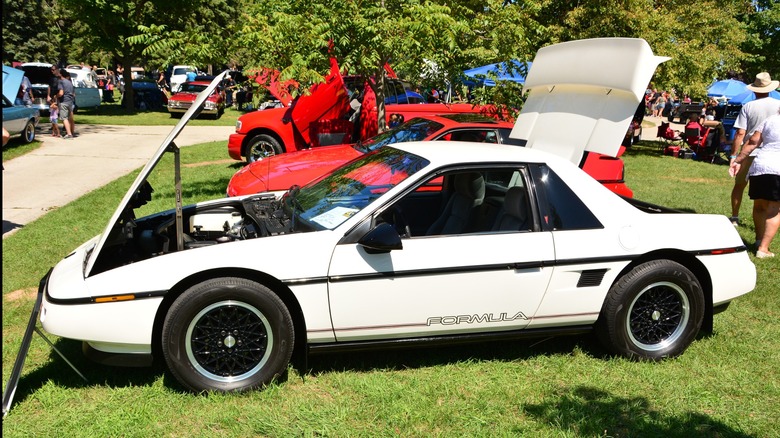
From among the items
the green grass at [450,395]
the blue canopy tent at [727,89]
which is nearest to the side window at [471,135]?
the green grass at [450,395]

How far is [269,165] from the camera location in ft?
25.4

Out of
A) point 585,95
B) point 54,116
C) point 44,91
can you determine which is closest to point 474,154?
point 585,95

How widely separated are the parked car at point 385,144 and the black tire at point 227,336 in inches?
144

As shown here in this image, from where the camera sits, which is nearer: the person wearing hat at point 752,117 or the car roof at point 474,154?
the car roof at point 474,154

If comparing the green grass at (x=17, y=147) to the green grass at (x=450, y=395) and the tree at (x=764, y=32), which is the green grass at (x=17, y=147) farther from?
the tree at (x=764, y=32)

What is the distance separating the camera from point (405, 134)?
7902 millimetres

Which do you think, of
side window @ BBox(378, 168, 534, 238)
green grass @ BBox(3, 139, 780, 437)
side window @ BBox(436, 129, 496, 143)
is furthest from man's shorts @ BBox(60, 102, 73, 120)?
side window @ BBox(378, 168, 534, 238)

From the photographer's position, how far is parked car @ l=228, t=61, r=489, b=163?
10.0m

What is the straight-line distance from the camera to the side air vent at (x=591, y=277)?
3.93m

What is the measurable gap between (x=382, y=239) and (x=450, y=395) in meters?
1.05

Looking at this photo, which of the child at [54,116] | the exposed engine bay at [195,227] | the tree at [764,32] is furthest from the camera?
the tree at [764,32]

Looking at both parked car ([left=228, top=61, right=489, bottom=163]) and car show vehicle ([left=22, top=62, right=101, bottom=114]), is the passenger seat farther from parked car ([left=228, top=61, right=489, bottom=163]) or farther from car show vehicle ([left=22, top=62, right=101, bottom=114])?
car show vehicle ([left=22, top=62, right=101, bottom=114])

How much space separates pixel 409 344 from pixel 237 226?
150 cm

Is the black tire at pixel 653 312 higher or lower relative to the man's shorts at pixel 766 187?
lower
